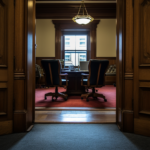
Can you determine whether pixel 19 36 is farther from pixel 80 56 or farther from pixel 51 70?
pixel 80 56

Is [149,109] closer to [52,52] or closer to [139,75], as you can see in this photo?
[139,75]

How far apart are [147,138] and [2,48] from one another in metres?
1.86

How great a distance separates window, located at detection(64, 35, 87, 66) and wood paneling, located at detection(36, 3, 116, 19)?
6.07 ft

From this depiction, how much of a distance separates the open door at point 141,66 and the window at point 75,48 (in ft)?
20.4

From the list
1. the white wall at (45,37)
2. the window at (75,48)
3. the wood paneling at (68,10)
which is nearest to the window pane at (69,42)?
the window at (75,48)

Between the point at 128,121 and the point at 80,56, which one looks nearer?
the point at 128,121

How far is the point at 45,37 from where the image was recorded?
7926mm

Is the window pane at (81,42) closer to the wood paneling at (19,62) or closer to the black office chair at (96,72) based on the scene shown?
the black office chair at (96,72)

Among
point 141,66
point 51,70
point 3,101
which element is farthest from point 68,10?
point 3,101

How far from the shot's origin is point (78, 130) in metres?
1.88

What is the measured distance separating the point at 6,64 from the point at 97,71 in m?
2.37

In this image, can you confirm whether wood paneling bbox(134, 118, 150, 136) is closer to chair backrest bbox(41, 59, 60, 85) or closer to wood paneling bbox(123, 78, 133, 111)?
wood paneling bbox(123, 78, 133, 111)

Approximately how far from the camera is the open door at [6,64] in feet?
5.82

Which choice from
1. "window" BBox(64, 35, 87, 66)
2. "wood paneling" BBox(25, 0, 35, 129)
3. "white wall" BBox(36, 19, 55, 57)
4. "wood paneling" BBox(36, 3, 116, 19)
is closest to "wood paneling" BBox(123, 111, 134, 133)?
"wood paneling" BBox(25, 0, 35, 129)
